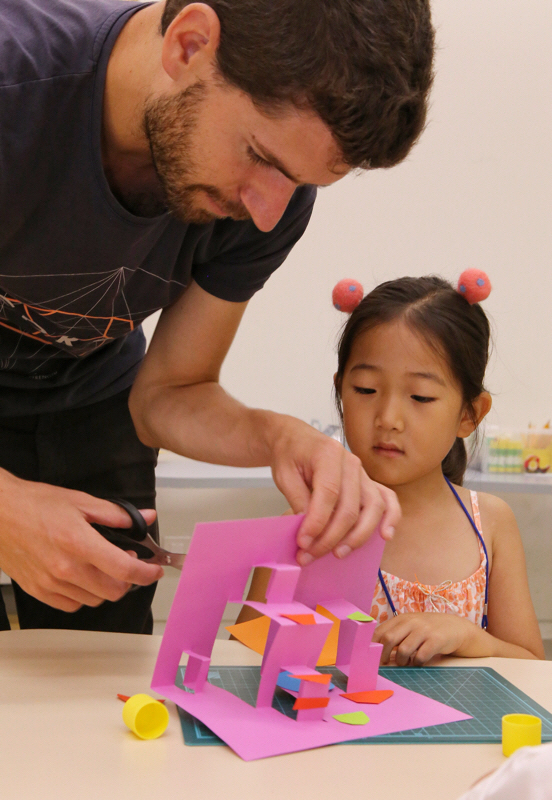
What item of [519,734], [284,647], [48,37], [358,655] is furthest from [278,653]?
[48,37]

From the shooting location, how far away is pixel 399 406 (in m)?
1.30

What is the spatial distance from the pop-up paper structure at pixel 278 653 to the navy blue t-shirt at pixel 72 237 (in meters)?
0.46

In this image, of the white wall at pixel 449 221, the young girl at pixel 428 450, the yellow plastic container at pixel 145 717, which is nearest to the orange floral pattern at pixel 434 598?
the young girl at pixel 428 450

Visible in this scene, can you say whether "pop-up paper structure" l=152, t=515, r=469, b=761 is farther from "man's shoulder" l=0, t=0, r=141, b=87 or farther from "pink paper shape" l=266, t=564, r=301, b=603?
"man's shoulder" l=0, t=0, r=141, b=87

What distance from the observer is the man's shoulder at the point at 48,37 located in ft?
2.86

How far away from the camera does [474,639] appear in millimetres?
1017

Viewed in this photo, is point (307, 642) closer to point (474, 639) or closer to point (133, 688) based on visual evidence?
point (133, 688)

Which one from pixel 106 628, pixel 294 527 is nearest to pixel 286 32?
pixel 294 527

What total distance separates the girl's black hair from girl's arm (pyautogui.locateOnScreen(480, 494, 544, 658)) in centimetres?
20

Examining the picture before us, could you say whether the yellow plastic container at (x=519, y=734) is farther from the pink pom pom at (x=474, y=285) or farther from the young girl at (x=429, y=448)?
the pink pom pom at (x=474, y=285)

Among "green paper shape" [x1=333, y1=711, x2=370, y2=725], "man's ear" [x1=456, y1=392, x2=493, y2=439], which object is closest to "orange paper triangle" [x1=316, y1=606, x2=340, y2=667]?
"green paper shape" [x1=333, y1=711, x2=370, y2=725]

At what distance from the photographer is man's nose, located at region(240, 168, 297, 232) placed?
880 mm

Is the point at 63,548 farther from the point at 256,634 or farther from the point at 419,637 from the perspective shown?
the point at 419,637

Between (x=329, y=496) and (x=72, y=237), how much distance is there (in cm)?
47
